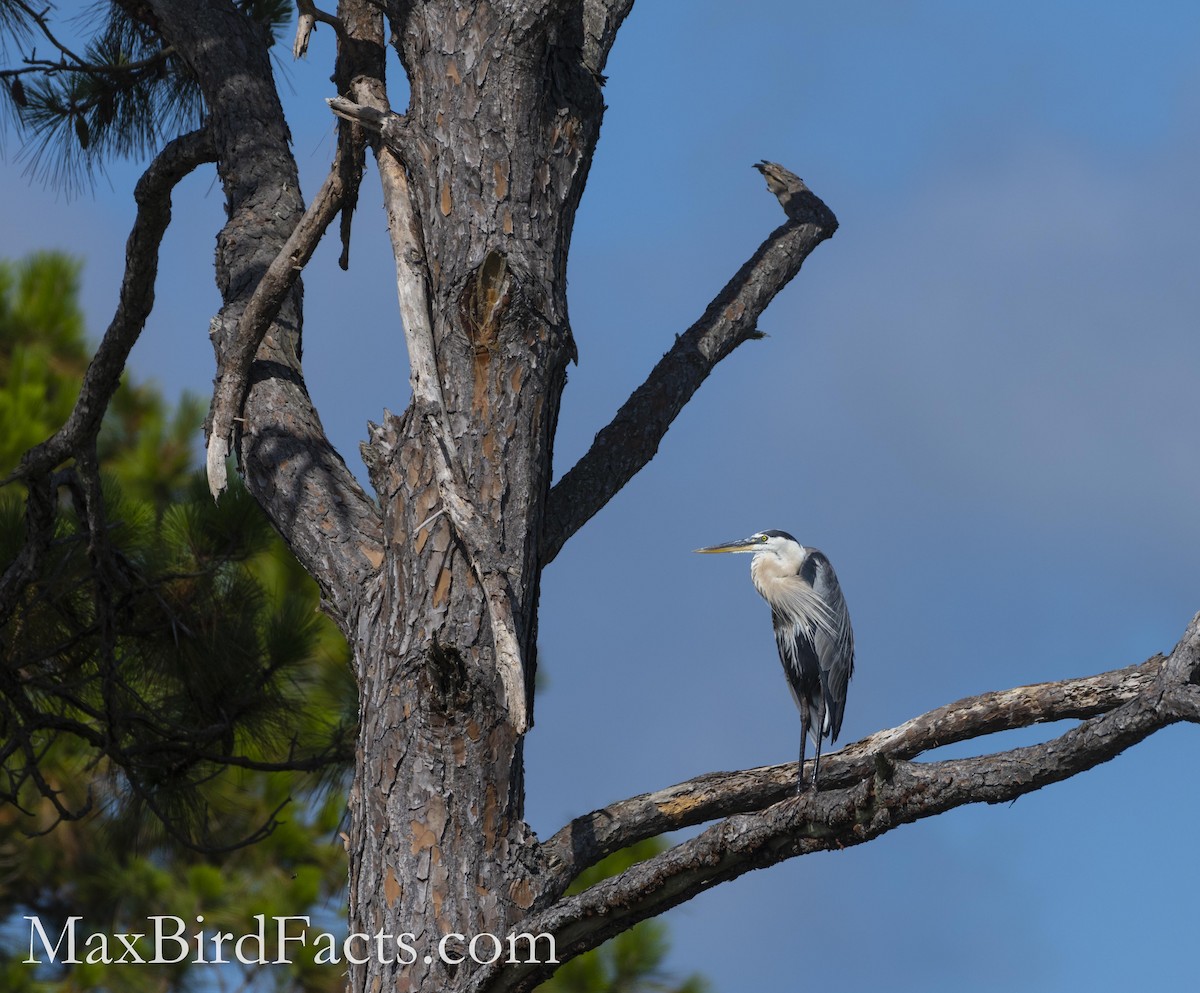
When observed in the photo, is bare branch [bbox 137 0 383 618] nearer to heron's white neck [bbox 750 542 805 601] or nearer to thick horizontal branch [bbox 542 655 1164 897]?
thick horizontal branch [bbox 542 655 1164 897]

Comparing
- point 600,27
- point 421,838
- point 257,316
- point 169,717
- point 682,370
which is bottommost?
point 421,838

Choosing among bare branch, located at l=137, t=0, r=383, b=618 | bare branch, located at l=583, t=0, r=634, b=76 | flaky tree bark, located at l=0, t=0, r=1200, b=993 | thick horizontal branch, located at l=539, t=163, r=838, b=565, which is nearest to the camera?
flaky tree bark, located at l=0, t=0, r=1200, b=993

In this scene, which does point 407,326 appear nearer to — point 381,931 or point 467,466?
point 467,466

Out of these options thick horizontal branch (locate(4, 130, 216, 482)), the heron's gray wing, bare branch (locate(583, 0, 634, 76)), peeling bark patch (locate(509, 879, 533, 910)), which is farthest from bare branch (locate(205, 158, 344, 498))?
the heron's gray wing

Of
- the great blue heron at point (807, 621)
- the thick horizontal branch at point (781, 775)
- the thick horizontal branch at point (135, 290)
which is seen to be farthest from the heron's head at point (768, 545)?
the thick horizontal branch at point (135, 290)

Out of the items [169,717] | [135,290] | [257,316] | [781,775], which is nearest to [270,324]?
[257,316]

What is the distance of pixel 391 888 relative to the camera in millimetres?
2695

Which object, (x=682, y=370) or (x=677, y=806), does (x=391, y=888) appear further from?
(x=682, y=370)

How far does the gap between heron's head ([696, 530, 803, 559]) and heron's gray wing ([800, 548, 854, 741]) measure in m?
0.05

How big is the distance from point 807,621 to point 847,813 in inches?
52.8

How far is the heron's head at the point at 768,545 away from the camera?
12.5ft

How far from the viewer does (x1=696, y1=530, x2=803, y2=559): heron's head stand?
381 centimetres

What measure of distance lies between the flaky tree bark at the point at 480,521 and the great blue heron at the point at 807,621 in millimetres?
491

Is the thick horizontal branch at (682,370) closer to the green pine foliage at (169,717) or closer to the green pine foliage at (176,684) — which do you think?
the green pine foliage at (169,717)
